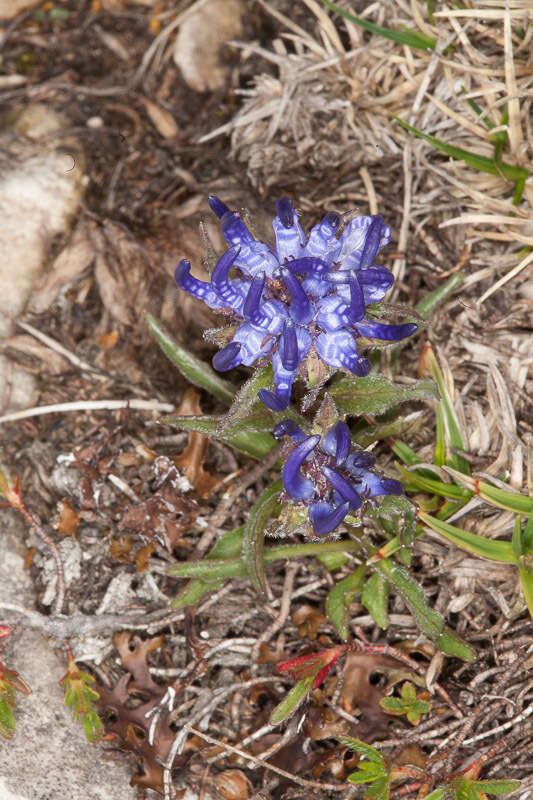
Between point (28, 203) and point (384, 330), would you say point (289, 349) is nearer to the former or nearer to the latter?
point (384, 330)

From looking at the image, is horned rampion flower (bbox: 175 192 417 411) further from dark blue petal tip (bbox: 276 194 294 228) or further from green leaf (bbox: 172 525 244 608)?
green leaf (bbox: 172 525 244 608)

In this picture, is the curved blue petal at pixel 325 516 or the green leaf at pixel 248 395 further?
the green leaf at pixel 248 395

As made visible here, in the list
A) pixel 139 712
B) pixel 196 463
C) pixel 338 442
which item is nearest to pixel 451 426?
pixel 338 442

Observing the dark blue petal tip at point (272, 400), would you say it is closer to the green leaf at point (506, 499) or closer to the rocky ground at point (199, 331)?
the rocky ground at point (199, 331)

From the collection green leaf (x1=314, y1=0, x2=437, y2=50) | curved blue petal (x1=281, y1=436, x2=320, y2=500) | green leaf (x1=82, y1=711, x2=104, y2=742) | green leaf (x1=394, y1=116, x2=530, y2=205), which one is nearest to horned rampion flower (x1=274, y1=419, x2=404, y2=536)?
Answer: curved blue petal (x1=281, y1=436, x2=320, y2=500)

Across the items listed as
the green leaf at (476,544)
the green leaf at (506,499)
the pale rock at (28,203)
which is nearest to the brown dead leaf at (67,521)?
the pale rock at (28,203)

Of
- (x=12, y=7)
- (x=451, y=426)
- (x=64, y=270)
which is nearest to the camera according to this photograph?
(x=451, y=426)
